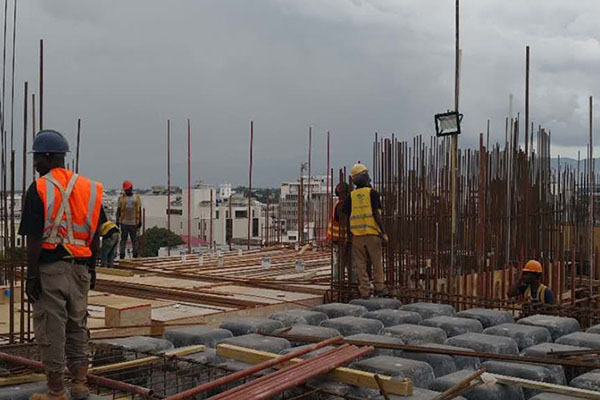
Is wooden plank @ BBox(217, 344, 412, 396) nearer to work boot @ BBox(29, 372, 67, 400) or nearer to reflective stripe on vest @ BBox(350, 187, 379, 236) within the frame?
work boot @ BBox(29, 372, 67, 400)

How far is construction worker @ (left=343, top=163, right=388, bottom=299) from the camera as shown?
7602 mm

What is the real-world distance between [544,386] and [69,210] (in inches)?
118

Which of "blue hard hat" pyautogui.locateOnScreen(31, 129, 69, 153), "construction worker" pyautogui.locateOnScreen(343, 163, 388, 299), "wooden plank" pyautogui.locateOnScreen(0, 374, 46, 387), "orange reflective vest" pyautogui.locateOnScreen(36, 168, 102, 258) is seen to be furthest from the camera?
"construction worker" pyautogui.locateOnScreen(343, 163, 388, 299)

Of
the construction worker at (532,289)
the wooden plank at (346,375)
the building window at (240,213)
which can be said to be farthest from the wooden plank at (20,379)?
the building window at (240,213)

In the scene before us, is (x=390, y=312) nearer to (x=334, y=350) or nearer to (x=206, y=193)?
(x=334, y=350)

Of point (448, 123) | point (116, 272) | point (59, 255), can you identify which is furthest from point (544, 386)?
point (116, 272)

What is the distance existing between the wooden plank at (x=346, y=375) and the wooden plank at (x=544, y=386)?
0.65 m

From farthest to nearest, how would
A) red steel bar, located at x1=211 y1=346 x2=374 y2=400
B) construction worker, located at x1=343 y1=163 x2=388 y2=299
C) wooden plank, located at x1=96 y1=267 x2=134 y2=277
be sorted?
wooden plank, located at x1=96 y1=267 x2=134 y2=277, construction worker, located at x1=343 y1=163 x2=388 y2=299, red steel bar, located at x1=211 y1=346 x2=374 y2=400

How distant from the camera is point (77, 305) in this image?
374 cm

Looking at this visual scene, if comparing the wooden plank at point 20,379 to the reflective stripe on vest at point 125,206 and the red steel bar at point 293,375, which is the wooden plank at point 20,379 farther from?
the reflective stripe on vest at point 125,206

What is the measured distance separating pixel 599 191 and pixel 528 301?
844cm

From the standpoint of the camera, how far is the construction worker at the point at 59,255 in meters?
3.57

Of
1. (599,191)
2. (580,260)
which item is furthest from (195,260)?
(599,191)

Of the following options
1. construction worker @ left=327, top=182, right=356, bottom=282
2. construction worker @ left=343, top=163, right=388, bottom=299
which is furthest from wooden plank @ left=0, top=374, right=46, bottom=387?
construction worker @ left=327, top=182, right=356, bottom=282
